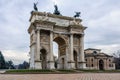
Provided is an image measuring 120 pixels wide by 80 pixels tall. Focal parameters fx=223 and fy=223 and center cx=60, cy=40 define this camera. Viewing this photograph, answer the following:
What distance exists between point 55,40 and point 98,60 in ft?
132

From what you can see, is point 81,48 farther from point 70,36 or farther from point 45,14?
point 45,14

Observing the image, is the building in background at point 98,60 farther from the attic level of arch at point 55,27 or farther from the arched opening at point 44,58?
the arched opening at point 44,58

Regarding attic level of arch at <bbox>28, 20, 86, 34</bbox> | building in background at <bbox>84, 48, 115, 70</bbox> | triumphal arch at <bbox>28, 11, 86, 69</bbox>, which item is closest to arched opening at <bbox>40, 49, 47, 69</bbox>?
triumphal arch at <bbox>28, 11, 86, 69</bbox>

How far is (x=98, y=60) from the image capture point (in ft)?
282

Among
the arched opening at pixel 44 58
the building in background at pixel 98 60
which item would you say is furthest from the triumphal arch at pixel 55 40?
the building in background at pixel 98 60

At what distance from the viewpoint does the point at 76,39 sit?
162ft

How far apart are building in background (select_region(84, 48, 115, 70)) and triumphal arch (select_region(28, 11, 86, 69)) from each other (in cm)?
3559

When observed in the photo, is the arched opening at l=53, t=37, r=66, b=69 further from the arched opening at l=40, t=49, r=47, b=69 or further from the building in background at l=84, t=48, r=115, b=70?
the building in background at l=84, t=48, r=115, b=70

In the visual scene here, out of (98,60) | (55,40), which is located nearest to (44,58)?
(55,40)

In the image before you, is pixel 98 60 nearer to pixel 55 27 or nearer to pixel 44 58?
pixel 55 27

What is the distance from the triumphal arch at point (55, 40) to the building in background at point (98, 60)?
117 feet

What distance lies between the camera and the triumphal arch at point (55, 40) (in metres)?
43.2

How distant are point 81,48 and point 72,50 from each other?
98.6 inches

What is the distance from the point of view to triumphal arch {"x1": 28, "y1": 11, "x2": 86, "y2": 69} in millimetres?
43250
